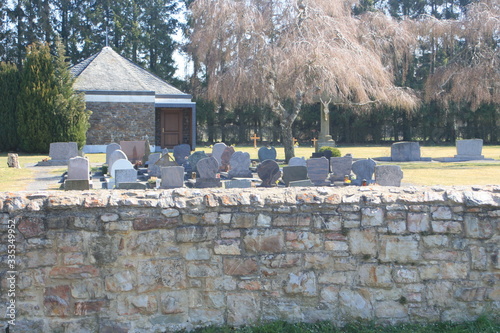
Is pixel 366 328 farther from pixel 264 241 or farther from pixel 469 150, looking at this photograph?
pixel 469 150

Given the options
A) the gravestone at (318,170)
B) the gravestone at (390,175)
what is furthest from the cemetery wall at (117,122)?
the gravestone at (390,175)

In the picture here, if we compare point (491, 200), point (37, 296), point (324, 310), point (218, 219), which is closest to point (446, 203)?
point (491, 200)

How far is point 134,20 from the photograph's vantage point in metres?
43.9

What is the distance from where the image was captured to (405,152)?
868 inches

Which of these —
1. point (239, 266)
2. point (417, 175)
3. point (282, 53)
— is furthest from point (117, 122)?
point (239, 266)

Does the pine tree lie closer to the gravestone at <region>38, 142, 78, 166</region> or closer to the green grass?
the gravestone at <region>38, 142, 78, 166</region>

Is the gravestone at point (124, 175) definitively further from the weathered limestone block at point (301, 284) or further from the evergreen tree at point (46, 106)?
the evergreen tree at point (46, 106)

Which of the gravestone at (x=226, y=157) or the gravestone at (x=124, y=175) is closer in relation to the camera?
the gravestone at (x=124, y=175)

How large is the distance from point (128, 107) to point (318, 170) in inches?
642

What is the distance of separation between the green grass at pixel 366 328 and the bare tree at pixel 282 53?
14838mm

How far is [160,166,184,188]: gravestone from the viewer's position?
12414 mm

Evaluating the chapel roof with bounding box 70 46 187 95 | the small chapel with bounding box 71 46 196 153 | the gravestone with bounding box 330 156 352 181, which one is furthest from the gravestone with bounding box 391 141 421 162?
the chapel roof with bounding box 70 46 187 95

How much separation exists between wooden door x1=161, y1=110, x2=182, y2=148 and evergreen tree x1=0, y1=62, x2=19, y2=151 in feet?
25.5

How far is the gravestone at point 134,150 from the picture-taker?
1948 cm
